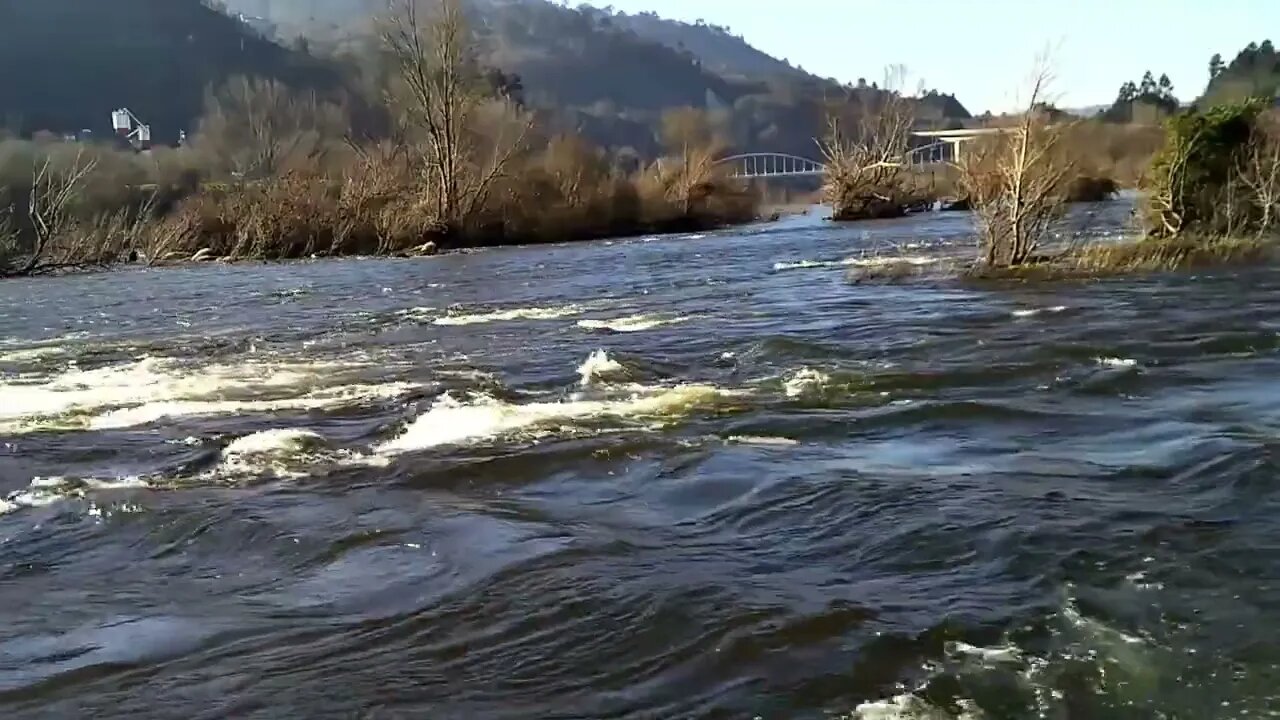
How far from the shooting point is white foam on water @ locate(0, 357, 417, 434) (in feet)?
57.9

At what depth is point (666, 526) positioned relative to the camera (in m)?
11.2

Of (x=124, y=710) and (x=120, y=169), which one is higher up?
(x=120, y=169)

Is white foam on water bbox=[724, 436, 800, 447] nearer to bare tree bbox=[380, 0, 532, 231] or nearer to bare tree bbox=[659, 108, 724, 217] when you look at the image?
bare tree bbox=[380, 0, 532, 231]

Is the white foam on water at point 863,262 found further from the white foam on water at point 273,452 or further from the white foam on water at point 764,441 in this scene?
the white foam on water at point 273,452

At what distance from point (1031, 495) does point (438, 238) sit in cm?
4586

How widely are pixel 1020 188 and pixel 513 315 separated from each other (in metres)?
12.1

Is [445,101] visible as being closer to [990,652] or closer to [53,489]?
[53,489]

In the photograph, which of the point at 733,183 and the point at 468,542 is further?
the point at 733,183

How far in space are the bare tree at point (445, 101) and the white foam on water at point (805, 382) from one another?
128ft

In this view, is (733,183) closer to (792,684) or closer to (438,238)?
(438,238)

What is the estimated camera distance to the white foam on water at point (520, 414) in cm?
1505

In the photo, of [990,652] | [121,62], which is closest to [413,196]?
[990,652]

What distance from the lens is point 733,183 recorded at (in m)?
73.4

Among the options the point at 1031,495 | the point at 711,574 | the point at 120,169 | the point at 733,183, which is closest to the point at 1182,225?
the point at 1031,495
